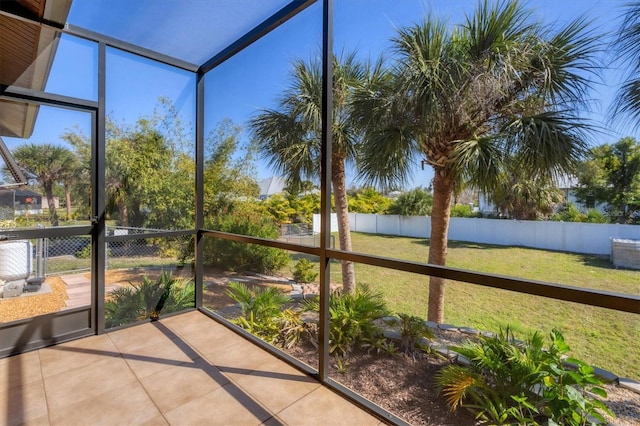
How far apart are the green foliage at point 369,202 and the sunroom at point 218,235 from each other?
12 centimetres

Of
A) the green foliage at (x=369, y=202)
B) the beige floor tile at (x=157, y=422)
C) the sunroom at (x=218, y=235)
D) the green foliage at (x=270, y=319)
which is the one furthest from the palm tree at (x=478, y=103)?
the beige floor tile at (x=157, y=422)

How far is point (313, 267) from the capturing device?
4613mm

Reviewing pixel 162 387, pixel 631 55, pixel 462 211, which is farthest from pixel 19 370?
pixel 631 55

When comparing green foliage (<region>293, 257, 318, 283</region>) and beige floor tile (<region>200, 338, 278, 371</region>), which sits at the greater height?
green foliage (<region>293, 257, 318, 283</region>)

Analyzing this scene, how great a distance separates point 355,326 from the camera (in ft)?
8.93

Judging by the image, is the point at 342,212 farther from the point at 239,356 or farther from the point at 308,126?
the point at 239,356

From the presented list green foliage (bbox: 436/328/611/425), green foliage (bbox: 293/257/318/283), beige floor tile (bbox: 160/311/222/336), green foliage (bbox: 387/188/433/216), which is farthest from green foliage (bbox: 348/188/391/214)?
beige floor tile (bbox: 160/311/222/336)

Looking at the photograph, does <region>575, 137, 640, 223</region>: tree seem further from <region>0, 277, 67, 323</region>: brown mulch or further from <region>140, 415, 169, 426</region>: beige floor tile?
<region>0, 277, 67, 323</region>: brown mulch

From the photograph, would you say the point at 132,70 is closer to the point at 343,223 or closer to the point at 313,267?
the point at 343,223

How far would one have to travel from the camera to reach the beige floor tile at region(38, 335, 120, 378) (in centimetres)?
232

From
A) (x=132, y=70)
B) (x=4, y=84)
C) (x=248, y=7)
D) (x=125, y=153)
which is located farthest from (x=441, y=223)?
(x=4, y=84)

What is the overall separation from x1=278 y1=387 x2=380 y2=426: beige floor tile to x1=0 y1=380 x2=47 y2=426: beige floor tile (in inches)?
59.9

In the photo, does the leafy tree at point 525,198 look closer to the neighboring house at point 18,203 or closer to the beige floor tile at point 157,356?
the beige floor tile at point 157,356

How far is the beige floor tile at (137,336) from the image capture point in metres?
2.68
